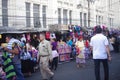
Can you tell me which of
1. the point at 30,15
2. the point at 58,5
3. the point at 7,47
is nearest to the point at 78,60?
the point at 7,47

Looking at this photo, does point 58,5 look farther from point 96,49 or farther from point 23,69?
point 96,49

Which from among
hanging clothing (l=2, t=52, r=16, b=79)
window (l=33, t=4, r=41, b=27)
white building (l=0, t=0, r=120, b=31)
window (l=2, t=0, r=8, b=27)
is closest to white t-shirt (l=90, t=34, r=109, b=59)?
hanging clothing (l=2, t=52, r=16, b=79)

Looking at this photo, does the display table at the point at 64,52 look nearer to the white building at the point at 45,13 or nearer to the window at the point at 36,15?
the white building at the point at 45,13

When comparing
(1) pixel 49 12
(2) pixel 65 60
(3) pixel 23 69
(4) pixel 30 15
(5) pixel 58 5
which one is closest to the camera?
(3) pixel 23 69

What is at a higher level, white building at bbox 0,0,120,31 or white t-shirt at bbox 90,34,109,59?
white building at bbox 0,0,120,31

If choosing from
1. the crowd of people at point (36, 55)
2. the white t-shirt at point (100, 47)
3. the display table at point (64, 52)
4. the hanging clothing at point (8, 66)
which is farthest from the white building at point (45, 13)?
the white t-shirt at point (100, 47)

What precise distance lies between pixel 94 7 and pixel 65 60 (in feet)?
61.2

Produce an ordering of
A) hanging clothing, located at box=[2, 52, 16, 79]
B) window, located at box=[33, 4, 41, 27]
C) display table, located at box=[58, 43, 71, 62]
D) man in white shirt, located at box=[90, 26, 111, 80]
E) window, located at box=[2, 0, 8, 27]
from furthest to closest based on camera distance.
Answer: window, located at box=[33, 4, 41, 27] < window, located at box=[2, 0, 8, 27] < display table, located at box=[58, 43, 71, 62] < hanging clothing, located at box=[2, 52, 16, 79] < man in white shirt, located at box=[90, 26, 111, 80]

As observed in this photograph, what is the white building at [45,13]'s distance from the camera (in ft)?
72.5

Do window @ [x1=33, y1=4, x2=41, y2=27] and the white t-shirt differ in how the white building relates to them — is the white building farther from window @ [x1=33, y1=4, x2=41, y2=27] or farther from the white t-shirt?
the white t-shirt

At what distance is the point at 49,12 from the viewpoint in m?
27.7

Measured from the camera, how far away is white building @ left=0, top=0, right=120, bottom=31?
22.1m

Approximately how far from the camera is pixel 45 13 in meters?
27.4

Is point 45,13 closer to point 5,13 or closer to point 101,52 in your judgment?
point 5,13
